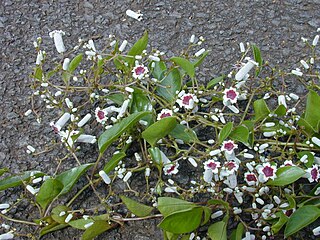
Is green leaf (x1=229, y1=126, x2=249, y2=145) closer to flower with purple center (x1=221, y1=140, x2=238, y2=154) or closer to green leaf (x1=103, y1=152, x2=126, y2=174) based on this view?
flower with purple center (x1=221, y1=140, x2=238, y2=154)

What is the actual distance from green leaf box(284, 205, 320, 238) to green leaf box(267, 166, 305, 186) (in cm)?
7

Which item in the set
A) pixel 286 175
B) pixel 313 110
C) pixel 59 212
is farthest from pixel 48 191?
pixel 313 110

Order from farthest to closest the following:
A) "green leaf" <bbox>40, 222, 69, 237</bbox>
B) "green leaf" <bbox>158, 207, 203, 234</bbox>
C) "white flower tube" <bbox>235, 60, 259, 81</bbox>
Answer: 1. "white flower tube" <bbox>235, 60, 259, 81</bbox>
2. "green leaf" <bbox>40, 222, 69, 237</bbox>
3. "green leaf" <bbox>158, 207, 203, 234</bbox>

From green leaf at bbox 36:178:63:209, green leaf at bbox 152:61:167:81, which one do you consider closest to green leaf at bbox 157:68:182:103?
green leaf at bbox 152:61:167:81

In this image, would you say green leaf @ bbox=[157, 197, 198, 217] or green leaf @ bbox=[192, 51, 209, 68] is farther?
green leaf @ bbox=[192, 51, 209, 68]

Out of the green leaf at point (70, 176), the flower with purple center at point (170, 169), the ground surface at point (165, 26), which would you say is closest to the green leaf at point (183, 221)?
the flower with purple center at point (170, 169)

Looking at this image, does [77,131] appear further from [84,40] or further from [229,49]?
[229,49]

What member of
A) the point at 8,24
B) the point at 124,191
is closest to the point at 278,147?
the point at 124,191

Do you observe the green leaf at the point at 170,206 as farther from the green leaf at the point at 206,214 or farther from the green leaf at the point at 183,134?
the green leaf at the point at 183,134

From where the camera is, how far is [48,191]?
1240 mm

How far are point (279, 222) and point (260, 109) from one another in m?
0.27

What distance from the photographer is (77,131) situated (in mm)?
1353

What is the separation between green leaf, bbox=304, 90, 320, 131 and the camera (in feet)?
4.33

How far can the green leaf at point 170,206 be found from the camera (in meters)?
1.18
